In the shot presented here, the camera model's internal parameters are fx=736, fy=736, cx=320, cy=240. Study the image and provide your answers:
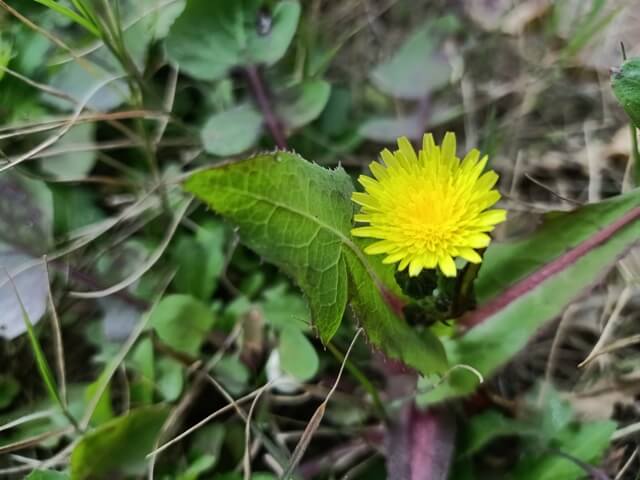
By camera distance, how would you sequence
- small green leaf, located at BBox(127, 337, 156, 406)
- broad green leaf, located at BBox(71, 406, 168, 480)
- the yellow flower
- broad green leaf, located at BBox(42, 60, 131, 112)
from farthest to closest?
broad green leaf, located at BBox(42, 60, 131, 112)
small green leaf, located at BBox(127, 337, 156, 406)
broad green leaf, located at BBox(71, 406, 168, 480)
the yellow flower

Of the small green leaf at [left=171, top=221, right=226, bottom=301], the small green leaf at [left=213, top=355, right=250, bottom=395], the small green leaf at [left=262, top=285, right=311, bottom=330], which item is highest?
the small green leaf at [left=171, top=221, right=226, bottom=301]

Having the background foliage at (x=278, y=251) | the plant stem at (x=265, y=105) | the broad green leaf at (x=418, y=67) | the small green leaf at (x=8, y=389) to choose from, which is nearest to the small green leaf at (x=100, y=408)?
the background foliage at (x=278, y=251)

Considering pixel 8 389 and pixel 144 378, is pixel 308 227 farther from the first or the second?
pixel 8 389

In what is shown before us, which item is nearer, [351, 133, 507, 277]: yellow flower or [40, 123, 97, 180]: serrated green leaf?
[351, 133, 507, 277]: yellow flower

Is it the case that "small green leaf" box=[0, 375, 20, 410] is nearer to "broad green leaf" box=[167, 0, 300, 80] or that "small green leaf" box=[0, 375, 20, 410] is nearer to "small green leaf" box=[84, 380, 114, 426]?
"small green leaf" box=[84, 380, 114, 426]

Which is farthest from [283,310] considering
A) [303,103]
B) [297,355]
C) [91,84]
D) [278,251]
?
[91,84]

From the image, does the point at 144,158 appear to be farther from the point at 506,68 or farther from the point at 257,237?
the point at 506,68

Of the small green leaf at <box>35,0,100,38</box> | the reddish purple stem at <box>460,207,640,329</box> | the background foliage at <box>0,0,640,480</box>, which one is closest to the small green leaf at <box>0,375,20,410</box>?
the background foliage at <box>0,0,640,480</box>
